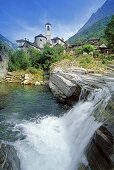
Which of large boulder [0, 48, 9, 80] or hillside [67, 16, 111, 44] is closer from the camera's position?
large boulder [0, 48, 9, 80]

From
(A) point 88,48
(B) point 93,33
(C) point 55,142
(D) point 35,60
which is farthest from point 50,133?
(B) point 93,33

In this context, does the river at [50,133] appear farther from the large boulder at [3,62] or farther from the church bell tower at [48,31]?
the church bell tower at [48,31]

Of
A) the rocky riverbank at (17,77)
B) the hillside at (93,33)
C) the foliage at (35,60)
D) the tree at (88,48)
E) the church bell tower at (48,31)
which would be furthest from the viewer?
the hillside at (93,33)

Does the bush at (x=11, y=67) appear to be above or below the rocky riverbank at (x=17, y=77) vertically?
above

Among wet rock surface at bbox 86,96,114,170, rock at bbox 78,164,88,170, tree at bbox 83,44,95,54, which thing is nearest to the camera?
wet rock surface at bbox 86,96,114,170

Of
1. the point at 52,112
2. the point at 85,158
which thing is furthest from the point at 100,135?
the point at 52,112

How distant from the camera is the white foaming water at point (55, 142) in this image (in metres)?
2.75

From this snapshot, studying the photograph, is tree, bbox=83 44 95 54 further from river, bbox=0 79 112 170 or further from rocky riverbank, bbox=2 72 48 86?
river, bbox=0 79 112 170

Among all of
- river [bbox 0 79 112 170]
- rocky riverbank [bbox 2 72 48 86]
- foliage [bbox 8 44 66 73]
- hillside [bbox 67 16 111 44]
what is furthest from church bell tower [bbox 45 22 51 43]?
river [bbox 0 79 112 170]

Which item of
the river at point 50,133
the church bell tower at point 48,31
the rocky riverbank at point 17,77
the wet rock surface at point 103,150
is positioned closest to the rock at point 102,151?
the wet rock surface at point 103,150

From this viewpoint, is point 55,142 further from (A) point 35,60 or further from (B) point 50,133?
(A) point 35,60

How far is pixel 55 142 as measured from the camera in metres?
3.76

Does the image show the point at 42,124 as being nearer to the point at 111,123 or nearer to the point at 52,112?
the point at 52,112

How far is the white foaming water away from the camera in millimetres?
2754
